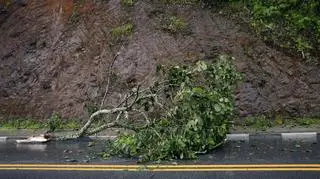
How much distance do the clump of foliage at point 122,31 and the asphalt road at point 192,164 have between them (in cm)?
512

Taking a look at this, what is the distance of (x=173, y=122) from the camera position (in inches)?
349

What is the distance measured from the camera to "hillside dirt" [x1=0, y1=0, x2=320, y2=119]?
38.5 feet

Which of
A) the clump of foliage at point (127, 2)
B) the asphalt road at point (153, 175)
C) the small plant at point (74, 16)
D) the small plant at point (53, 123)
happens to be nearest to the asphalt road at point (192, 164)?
the asphalt road at point (153, 175)

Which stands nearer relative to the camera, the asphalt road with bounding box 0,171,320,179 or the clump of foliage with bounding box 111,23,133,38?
the asphalt road with bounding box 0,171,320,179

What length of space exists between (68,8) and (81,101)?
12.7ft

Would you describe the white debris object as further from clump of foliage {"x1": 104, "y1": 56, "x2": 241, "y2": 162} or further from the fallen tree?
clump of foliage {"x1": 104, "y1": 56, "x2": 241, "y2": 162}

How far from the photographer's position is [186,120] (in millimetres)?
8781

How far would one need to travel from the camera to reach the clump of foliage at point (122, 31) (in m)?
13.8

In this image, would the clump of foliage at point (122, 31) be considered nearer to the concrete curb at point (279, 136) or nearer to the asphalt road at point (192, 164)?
the asphalt road at point (192, 164)

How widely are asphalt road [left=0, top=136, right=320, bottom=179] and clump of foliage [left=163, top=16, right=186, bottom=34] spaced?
4.96 m

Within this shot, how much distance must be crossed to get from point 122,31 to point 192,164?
7.07m

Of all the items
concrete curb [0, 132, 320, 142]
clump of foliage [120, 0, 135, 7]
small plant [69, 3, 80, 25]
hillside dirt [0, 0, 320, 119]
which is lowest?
concrete curb [0, 132, 320, 142]

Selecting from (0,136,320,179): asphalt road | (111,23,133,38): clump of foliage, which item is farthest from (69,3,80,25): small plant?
(0,136,320,179): asphalt road

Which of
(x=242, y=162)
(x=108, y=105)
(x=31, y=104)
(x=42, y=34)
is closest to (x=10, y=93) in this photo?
(x=31, y=104)
